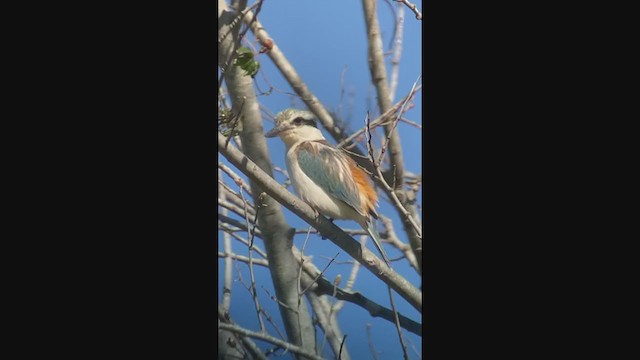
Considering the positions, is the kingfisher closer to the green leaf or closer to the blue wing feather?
the blue wing feather

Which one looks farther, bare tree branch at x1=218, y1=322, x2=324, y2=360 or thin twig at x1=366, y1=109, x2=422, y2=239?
bare tree branch at x1=218, y1=322, x2=324, y2=360

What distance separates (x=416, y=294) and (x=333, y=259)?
271 mm

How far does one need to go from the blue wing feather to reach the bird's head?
0.13 ft

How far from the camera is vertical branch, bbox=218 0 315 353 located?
235cm

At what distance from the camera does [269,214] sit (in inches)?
92.9

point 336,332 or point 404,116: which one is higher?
point 404,116

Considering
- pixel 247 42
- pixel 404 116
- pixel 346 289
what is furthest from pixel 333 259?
pixel 247 42

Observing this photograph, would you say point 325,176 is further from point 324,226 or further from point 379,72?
point 379,72

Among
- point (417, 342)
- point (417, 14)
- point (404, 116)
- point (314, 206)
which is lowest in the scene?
point (417, 342)

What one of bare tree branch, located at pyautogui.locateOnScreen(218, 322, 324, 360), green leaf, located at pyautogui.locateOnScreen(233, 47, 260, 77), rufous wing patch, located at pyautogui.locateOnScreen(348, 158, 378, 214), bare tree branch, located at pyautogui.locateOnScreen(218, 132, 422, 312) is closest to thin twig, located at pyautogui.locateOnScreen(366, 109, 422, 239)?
rufous wing patch, located at pyautogui.locateOnScreen(348, 158, 378, 214)

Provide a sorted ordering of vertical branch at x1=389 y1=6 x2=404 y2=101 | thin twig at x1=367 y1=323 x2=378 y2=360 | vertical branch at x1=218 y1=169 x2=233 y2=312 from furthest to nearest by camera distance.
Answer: vertical branch at x1=218 y1=169 x2=233 y2=312, thin twig at x1=367 y1=323 x2=378 y2=360, vertical branch at x1=389 y1=6 x2=404 y2=101

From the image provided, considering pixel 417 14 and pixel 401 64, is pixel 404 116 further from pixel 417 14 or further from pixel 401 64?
pixel 417 14

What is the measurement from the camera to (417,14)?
218cm

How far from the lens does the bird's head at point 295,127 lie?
2.29m
